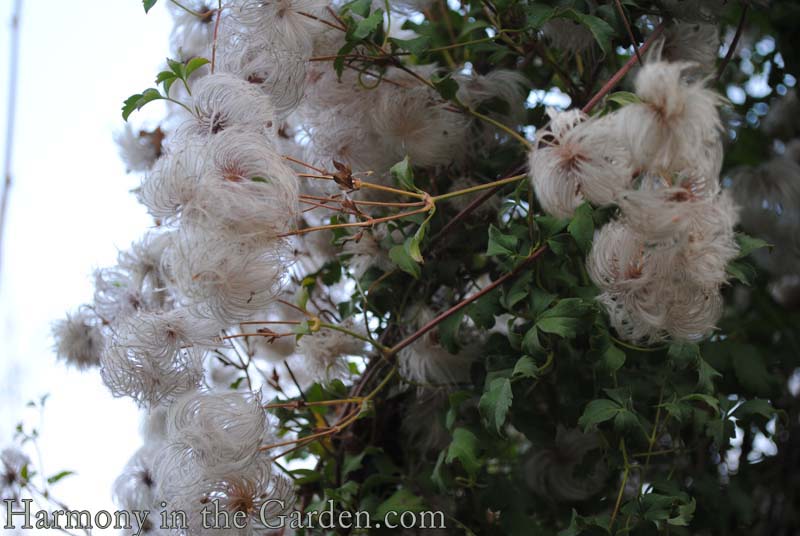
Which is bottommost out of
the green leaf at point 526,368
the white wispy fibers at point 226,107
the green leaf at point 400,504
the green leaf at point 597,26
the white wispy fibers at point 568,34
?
the green leaf at point 400,504

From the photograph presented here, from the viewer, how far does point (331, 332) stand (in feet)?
4.54

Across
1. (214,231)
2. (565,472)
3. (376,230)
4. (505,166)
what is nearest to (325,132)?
(376,230)

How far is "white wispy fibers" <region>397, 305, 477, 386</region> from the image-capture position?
1318 millimetres

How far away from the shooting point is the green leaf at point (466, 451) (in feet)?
3.52

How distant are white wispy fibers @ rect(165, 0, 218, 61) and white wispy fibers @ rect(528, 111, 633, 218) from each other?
62 cm

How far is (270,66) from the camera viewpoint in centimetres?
110

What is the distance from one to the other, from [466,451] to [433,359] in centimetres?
26

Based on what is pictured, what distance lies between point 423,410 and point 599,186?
0.60 m

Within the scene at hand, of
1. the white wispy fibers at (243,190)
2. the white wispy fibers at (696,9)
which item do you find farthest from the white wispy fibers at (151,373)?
the white wispy fibers at (696,9)

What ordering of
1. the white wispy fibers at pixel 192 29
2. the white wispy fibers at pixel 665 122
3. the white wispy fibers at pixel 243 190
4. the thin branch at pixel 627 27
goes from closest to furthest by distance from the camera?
the white wispy fibers at pixel 665 122 < the white wispy fibers at pixel 243 190 < the thin branch at pixel 627 27 < the white wispy fibers at pixel 192 29

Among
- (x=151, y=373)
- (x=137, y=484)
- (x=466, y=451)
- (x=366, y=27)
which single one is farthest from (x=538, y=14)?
(x=137, y=484)

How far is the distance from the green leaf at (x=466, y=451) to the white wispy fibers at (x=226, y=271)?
0.29 metres

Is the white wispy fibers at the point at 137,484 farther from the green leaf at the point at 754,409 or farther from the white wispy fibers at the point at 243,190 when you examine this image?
the green leaf at the point at 754,409

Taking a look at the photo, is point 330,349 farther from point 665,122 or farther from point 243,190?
point 665,122
